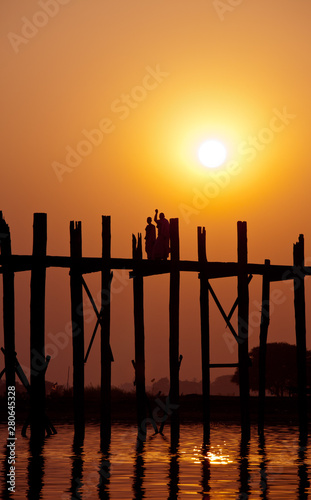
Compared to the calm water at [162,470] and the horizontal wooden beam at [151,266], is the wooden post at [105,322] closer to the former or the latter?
the horizontal wooden beam at [151,266]

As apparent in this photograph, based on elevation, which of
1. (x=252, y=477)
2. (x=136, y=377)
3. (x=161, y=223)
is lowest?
(x=252, y=477)

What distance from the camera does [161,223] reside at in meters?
22.7

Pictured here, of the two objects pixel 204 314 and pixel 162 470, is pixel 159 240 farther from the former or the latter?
pixel 162 470

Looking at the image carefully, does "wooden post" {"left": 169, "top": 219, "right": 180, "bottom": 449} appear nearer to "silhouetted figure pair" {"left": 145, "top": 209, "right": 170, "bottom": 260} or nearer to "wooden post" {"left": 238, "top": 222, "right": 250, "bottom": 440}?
"silhouetted figure pair" {"left": 145, "top": 209, "right": 170, "bottom": 260}

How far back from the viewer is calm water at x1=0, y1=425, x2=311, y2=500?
14.6 meters

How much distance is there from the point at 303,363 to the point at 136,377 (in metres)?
4.35

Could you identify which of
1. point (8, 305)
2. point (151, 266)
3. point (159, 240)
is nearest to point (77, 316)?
point (8, 305)

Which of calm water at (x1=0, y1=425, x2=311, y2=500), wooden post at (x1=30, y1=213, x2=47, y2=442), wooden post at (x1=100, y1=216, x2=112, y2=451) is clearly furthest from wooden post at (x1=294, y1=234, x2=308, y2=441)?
wooden post at (x1=30, y1=213, x2=47, y2=442)

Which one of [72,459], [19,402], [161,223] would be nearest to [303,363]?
[161,223]

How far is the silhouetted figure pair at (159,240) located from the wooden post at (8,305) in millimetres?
3404

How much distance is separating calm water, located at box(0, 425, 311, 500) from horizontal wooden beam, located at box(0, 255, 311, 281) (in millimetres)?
3879

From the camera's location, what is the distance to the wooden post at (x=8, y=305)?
21.1 m

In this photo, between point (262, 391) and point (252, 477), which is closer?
point (252, 477)

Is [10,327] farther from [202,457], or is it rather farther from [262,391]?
[262,391]
